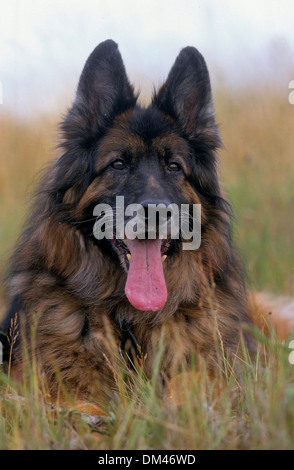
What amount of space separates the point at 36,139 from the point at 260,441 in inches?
292

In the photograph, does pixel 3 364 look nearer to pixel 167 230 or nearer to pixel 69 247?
pixel 69 247

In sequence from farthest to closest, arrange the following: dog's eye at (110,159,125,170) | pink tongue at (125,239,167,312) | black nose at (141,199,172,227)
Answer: dog's eye at (110,159,125,170), pink tongue at (125,239,167,312), black nose at (141,199,172,227)

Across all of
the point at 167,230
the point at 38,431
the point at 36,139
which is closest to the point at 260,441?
the point at 38,431

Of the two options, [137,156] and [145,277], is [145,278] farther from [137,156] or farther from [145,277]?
[137,156]

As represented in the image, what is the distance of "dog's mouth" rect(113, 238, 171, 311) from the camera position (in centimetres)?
363

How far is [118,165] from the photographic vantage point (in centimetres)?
386

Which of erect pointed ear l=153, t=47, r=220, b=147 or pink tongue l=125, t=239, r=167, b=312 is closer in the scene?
pink tongue l=125, t=239, r=167, b=312

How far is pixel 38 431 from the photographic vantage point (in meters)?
2.69

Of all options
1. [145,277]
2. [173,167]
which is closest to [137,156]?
[173,167]

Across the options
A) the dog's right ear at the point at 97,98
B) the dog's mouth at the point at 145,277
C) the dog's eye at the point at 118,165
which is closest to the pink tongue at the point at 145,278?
the dog's mouth at the point at 145,277

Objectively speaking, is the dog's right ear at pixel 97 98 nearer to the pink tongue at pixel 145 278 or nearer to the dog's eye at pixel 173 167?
the dog's eye at pixel 173 167

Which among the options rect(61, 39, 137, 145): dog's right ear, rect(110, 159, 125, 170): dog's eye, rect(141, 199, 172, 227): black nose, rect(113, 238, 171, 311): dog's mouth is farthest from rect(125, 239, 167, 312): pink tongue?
rect(61, 39, 137, 145): dog's right ear

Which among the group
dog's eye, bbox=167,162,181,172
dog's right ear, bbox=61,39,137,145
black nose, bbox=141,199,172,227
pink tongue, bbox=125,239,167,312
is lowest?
pink tongue, bbox=125,239,167,312

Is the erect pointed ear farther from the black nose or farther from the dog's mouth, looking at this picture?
the dog's mouth
